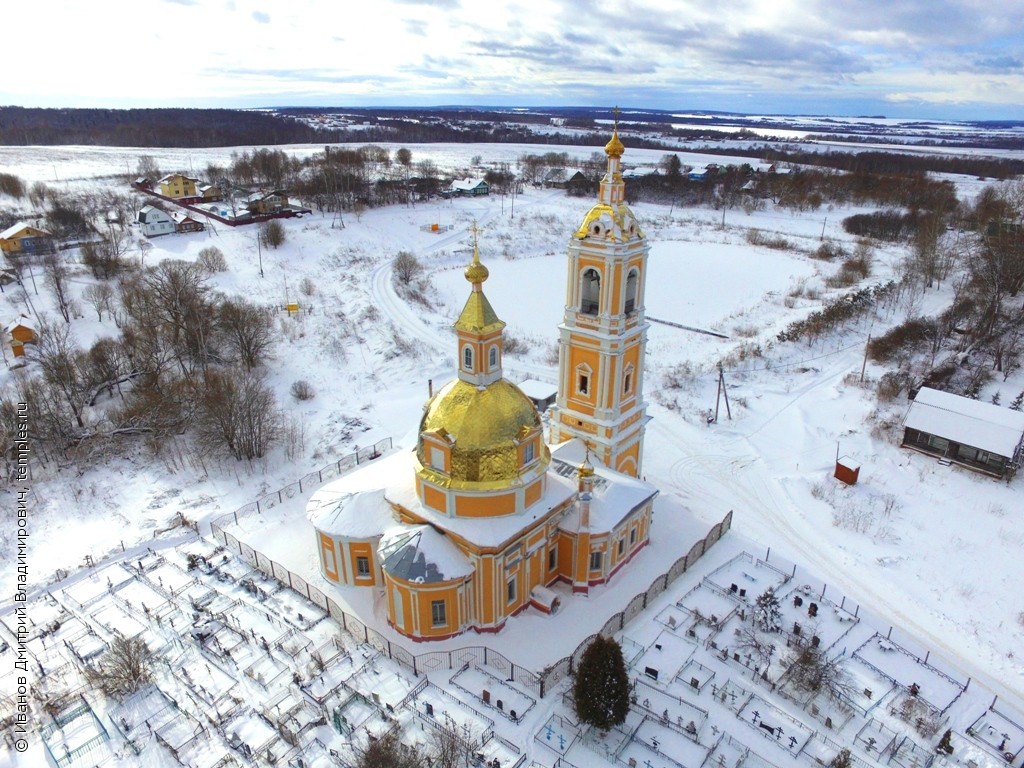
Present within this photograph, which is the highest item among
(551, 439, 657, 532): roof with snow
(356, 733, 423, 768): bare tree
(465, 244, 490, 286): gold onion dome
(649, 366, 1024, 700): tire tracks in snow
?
(465, 244, 490, 286): gold onion dome

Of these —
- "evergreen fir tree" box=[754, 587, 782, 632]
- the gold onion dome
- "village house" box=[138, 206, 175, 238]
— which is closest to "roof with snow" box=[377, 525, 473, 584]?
the gold onion dome

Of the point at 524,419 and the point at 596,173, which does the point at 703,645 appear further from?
the point at 596,173

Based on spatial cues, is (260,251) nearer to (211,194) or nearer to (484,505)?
(211,194)

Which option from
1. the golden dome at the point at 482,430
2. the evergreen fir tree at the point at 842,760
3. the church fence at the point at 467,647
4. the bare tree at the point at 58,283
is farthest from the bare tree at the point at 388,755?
the bare tree at the point at 58,283

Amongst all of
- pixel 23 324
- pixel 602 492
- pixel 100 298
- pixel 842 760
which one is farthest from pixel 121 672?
pixel 100 298

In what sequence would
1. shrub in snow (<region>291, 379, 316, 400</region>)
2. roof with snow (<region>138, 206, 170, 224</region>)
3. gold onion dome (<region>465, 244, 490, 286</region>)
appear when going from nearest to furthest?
gold onion dome (<region>465, 244, 490, 286</region>) < shrub in snow (<region>291, 379, 316, 400</region>) < roof with snow (<region>138, 206, 170, 224</region>)

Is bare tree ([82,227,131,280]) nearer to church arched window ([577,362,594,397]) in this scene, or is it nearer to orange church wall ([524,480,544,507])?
church arched window ([577,362,594,397])

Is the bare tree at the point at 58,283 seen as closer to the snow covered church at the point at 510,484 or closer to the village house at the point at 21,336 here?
the village house at the point at 21,336
